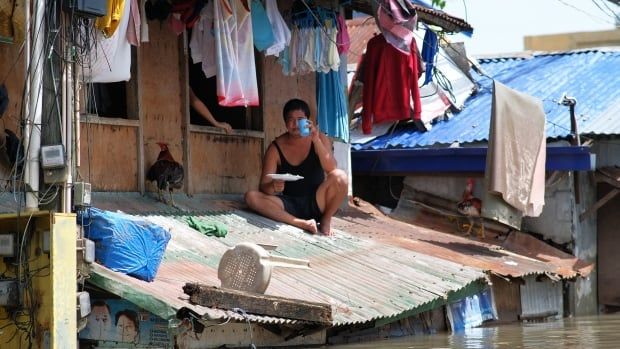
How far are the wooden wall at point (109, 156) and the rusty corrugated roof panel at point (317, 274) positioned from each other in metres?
0.70

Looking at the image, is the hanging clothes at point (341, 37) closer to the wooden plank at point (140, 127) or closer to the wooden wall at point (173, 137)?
the wooden wall at point (173, 137)

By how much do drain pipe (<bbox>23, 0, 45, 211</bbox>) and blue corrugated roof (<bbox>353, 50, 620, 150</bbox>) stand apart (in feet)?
28.8

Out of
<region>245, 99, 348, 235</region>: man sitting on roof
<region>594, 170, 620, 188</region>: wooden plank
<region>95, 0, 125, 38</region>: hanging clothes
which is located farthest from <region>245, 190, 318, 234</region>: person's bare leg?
<region>594, 170, 620, 188</region>: wooden plank

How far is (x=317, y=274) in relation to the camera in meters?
11.2

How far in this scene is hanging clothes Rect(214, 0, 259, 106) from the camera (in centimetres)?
1245

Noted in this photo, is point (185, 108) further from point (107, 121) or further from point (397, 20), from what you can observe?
point (397, 20)

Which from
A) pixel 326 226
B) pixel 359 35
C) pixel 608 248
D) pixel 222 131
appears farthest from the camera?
pixel 359 35

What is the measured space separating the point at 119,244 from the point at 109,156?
9.69 feet

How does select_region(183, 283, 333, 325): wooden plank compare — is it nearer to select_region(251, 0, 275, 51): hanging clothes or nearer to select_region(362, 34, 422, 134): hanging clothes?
select_region(251, 0, 275, 51): hanging clothes

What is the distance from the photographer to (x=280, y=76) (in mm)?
14781

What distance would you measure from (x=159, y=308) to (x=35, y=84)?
1759 mm

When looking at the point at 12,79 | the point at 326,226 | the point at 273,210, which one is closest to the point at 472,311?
the point at 326,226

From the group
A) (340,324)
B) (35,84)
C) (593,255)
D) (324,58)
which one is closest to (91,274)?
(35,84)

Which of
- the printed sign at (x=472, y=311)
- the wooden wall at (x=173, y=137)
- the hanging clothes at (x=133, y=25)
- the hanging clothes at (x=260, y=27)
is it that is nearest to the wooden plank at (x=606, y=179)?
the printed sign at (x=472, y=311)
